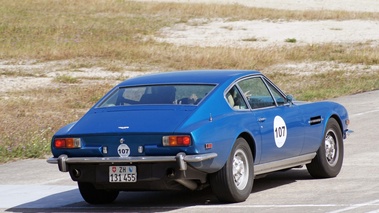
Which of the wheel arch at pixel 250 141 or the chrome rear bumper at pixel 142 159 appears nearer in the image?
the chrome rear bumper at pixel 142 159

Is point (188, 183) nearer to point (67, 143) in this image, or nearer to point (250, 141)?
point (250, 141)

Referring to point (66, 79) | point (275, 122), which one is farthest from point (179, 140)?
point (66, 79)

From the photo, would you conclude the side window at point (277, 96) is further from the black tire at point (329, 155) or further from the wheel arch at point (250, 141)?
the wheel arch at point (250, 141)

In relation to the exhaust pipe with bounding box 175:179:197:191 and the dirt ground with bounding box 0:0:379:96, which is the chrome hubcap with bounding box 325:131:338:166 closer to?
the exhaust pipe with bounding box 175:179:197:191

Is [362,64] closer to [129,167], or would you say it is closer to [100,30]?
[100,30]

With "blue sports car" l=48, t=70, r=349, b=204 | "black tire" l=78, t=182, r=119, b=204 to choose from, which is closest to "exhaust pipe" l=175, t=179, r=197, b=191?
"blue sports car" l=48, t=70, r=349, b=204

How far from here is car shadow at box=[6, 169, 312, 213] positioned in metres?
10.7

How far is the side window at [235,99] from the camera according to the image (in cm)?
1098

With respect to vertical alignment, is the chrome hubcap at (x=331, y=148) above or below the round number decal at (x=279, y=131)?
below

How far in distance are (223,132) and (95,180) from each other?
134cm

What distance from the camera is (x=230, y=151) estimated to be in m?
10.3

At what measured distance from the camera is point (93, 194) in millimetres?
10977

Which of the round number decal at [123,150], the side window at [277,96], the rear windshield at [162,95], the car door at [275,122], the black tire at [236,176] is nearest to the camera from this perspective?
the round number decal at [123,150]

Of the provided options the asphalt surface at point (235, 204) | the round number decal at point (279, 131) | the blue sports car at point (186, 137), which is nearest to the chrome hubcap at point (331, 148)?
the asphalt surface at point (235, 204)
